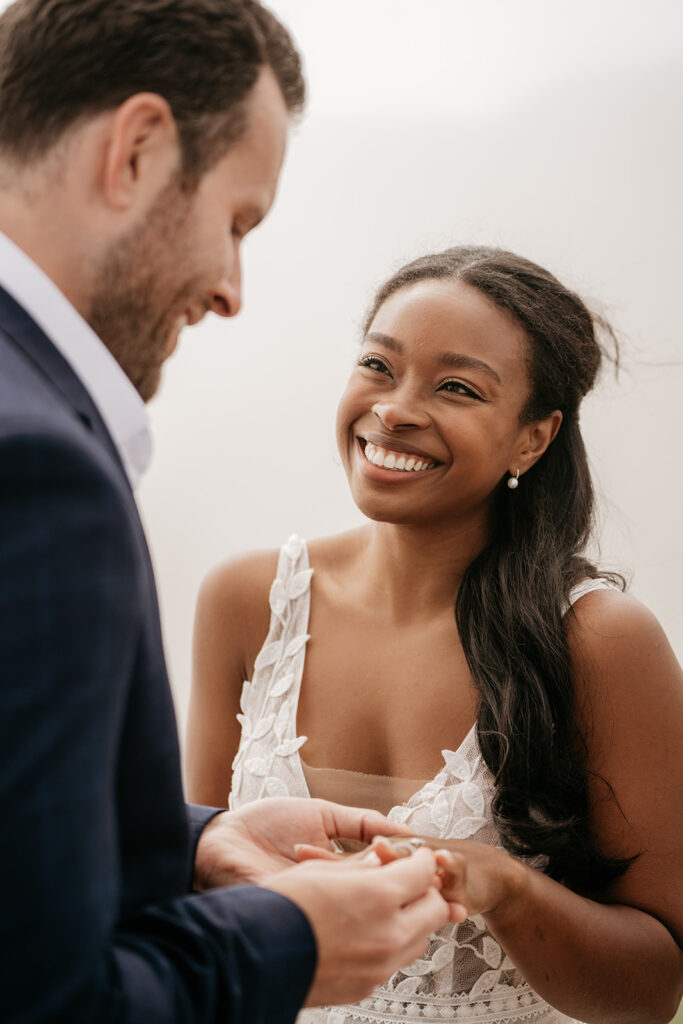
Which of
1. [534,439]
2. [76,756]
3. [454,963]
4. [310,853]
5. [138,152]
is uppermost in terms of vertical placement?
[138,152]

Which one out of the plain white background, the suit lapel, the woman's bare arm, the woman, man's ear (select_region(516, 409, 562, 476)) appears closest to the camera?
the suit lapel

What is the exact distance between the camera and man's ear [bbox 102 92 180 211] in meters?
0.81

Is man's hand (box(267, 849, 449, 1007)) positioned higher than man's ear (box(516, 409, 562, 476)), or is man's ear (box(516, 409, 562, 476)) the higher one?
man's ear (box(516, 409, 562, 476))

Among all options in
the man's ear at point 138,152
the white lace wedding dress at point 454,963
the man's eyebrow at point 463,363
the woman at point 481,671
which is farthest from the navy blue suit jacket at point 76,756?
the man's eyebrow at point 463,363

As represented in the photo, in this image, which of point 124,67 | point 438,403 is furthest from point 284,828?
point 124,67

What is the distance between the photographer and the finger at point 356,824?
4.08ft

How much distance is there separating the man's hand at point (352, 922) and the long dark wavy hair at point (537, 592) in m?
0.71

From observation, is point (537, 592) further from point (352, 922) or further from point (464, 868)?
point (352, 922)

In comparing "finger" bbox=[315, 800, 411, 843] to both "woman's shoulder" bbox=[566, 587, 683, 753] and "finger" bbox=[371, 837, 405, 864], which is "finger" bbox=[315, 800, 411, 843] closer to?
"finger" bbox=[371, 837, 405, 864]

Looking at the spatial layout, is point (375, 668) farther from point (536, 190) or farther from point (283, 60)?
point (536, 190)

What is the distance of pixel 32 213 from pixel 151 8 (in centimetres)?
21

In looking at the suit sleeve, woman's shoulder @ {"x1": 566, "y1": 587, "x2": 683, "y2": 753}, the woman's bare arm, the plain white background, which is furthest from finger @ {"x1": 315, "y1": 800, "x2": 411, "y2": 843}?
the plain white background

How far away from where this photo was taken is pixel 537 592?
1708mm

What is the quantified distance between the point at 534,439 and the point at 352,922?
1.16 m
